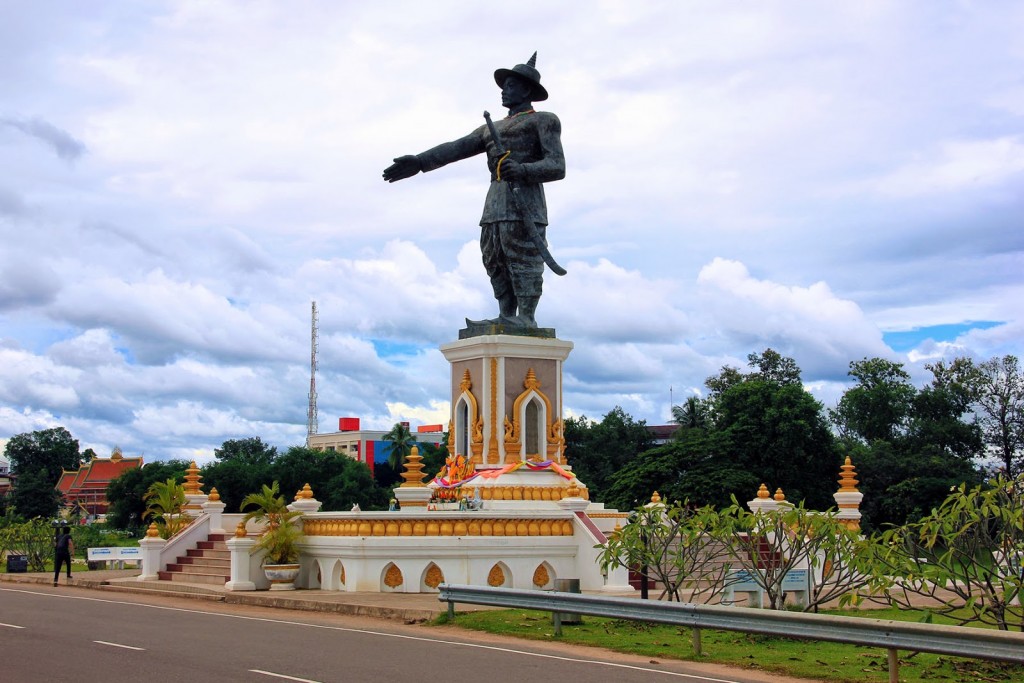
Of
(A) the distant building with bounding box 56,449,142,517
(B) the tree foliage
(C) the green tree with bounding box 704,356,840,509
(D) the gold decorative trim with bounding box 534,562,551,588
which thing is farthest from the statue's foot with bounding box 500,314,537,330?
(A) the distant building with bounding box 56,449,142,517

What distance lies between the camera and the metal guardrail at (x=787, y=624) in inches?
423

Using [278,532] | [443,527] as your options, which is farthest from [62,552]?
[443,527]

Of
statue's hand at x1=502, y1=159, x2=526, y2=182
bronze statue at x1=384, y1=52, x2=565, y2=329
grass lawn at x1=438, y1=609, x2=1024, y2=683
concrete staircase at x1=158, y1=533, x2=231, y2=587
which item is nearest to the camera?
grass lawn at x1=438, y1=609, x2=1024, y2=683

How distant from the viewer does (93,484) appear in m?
98.9

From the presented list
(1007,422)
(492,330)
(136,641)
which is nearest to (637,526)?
(136,641)

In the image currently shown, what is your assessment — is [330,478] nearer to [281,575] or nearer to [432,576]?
[281,575]

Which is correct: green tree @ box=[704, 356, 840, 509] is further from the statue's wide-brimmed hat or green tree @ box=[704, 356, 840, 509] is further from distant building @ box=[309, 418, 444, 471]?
distant building @ box=[309, 418, 444, 471]

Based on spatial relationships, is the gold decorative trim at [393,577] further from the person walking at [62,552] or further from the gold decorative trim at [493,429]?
the person walking at [62,552]

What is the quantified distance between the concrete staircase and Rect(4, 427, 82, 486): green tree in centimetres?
9151

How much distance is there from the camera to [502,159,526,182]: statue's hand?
26.4 m

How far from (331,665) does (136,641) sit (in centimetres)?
339

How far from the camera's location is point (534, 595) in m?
15.2

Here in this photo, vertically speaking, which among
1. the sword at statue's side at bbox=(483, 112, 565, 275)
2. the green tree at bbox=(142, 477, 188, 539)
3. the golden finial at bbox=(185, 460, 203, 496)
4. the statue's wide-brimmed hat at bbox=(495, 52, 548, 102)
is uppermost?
the statue's wide-brimmed hat at bbox=(495, 52, 548, 102)

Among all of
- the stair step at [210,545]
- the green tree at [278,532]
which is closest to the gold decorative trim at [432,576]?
the green tree at [278,532]
